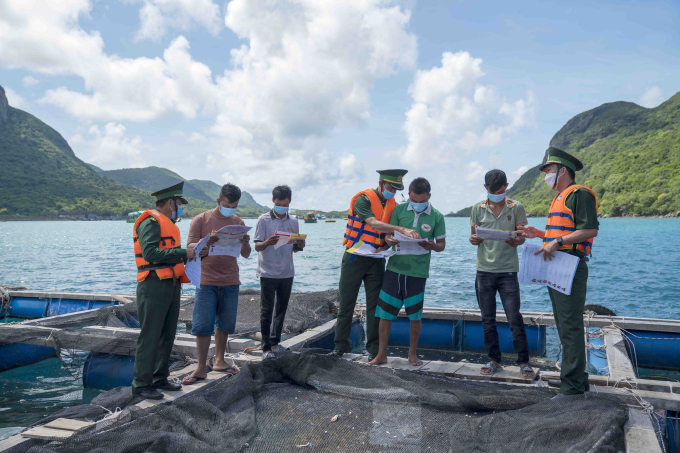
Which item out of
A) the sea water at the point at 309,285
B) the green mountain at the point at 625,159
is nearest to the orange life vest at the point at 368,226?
the sea water at the point at 309,285

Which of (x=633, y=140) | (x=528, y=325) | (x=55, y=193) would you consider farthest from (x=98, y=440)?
(x=633, y=140)

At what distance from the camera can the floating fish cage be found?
3.26m

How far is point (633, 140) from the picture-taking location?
138 meters

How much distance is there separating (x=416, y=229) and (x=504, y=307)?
1.34 meters

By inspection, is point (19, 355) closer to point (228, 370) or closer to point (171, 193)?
point (228, 370)

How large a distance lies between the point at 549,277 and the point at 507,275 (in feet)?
2.86

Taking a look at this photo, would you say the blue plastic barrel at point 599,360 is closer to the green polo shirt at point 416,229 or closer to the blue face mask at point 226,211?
the green polo shirt at point 416,229

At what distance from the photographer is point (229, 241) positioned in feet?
15.3

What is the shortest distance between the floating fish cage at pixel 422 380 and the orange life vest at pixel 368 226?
1.43 m

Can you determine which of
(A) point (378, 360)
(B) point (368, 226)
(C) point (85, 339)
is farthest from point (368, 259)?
(C) point (85, 339)

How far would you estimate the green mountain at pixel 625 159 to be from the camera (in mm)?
92438

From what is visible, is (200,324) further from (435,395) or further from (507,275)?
(507,275)

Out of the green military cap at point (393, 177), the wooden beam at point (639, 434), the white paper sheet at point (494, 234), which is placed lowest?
the wooden beam at point (639, 434)

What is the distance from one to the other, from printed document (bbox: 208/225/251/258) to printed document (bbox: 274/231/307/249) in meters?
0.48
